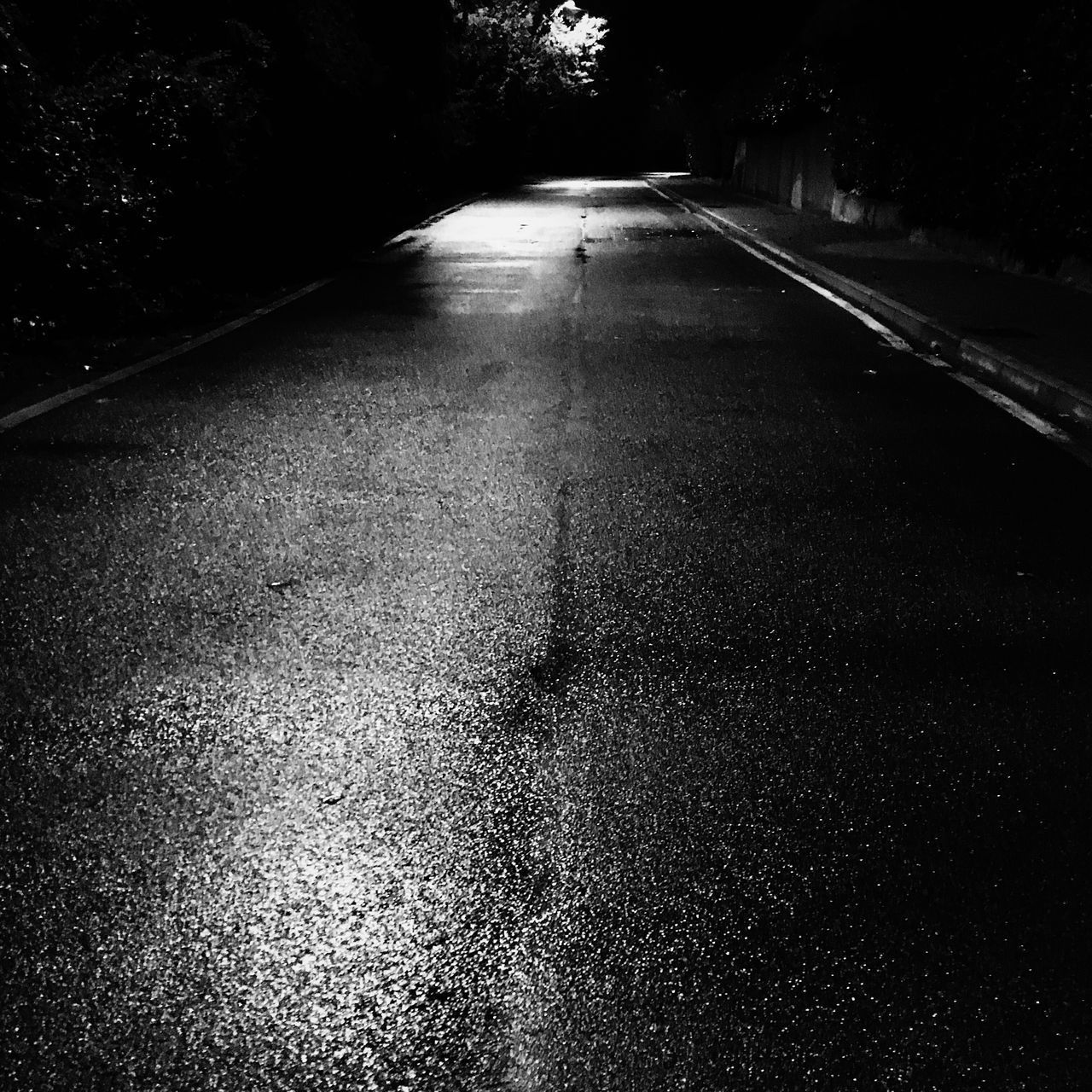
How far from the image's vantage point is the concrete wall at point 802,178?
26550mm

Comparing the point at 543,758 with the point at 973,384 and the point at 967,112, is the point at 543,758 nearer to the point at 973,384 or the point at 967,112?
the point at 973,384

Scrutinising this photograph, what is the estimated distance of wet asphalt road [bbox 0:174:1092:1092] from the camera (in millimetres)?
2705

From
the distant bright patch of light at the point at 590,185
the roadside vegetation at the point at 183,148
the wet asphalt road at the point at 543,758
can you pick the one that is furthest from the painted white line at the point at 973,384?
the distant bright patch of light at the point at 590,185

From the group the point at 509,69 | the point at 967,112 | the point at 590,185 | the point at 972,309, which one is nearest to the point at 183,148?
the point at 972,309

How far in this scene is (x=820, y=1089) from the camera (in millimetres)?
2529

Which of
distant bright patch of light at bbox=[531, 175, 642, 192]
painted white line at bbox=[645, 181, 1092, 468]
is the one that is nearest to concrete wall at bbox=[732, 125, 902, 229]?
painted white line at bbox=[645, 181, 1092, 468]

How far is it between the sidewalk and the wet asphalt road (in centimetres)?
162

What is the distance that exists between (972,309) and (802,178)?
21.9 m

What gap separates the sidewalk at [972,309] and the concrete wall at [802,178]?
1877 mm

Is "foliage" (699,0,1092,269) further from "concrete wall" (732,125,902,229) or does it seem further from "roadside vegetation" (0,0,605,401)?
"roadside vegetation" (0,0,605,401)

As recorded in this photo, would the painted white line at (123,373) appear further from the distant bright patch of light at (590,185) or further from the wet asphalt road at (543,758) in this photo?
the distant bright patch of light at (590,185)

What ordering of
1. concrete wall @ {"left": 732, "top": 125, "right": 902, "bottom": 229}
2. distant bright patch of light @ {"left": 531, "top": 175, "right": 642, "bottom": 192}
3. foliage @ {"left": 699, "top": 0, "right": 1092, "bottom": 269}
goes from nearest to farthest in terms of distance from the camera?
foliage @ {"left": 699, "top": 0, "right": 1092, "bottom": 269} → concrete wall @ {"left": 732, "top": 125, "right": 902, "bottom": 229} → distant bright patch of light @ {"left": 531, "top": 175, "right": 642, "bottom": 192}

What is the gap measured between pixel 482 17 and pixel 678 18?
52.5ft

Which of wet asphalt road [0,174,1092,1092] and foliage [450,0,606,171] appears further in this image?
foliage [450,0,606,171]
